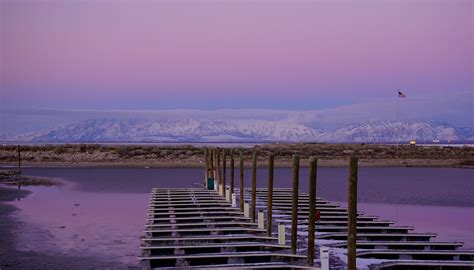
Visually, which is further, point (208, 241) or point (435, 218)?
point (435, 218)

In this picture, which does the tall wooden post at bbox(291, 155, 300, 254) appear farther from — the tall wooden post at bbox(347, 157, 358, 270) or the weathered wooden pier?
the tall wooden post at bbox(347, 157, 358, 270)

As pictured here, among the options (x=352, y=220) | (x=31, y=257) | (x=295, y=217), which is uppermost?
(x=352, y=220)

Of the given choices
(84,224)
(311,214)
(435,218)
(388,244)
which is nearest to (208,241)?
(311,214)

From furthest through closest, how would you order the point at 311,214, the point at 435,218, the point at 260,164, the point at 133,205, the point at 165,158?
the point at 165,158 < the point at 260,164 < the point at 133,205 < the point at 435,218 < the point at 311,214

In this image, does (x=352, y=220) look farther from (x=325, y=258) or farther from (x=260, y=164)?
(x=260, y=164)

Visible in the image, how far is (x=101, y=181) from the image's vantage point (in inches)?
1288

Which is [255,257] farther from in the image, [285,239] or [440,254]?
[440,254]

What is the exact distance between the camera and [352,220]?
405 inches

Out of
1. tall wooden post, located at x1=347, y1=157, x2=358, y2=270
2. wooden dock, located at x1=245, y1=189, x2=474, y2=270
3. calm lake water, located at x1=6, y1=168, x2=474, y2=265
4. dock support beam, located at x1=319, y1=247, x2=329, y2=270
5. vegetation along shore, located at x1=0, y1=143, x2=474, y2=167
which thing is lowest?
vegetation along shore, located at x1=0, y1=143, x2=474, y2=167

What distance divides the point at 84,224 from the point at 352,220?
357 inches

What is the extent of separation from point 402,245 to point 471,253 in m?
1.50

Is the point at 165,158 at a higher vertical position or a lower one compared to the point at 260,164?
lower

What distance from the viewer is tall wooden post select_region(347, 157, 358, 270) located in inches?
400

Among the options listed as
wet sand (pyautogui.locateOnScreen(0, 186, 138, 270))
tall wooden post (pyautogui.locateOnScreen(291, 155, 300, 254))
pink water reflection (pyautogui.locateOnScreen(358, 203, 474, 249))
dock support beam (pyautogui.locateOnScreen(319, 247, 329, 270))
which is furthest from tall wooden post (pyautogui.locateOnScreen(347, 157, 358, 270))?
pink water reflection (pyautogui.locateOnScreen(358, 203, 474, 249))
